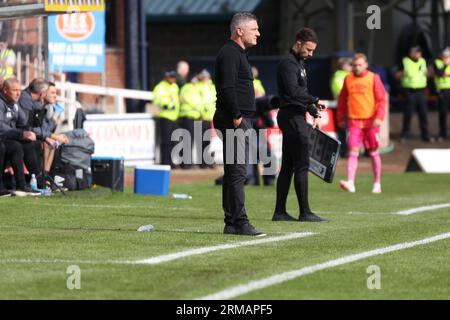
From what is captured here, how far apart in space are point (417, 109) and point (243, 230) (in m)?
18.4

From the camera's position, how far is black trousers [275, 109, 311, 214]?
13.8 meters

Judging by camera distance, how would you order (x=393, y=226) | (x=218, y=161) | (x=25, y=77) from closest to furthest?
(x=393, y=226) → (x=25, y=77) → (x=218, y=161)

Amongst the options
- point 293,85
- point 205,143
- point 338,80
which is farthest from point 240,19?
point 338,80

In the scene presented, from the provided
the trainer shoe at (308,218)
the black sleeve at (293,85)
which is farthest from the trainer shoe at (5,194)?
the black sleeve at (293,85)

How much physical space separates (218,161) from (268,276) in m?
16.7

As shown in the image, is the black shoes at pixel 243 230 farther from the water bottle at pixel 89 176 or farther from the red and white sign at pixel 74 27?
the red and white sign at pixel 74 27

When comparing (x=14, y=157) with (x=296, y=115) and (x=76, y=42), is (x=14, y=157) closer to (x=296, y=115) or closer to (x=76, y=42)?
(x=296, y=115)

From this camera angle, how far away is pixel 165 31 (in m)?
39.9

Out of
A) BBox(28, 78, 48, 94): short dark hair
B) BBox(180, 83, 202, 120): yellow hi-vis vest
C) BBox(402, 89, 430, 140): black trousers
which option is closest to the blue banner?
BBox(180, 83, 202, 120): yellow hi-vis vest

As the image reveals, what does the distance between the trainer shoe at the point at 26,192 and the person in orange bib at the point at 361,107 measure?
181 inches

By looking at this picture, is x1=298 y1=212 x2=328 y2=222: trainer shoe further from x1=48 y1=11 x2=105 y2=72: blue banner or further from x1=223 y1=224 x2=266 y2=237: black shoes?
x1=48 y1=11 x2=105 y2=72: blue banner

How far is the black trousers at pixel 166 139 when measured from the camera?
25.7m
